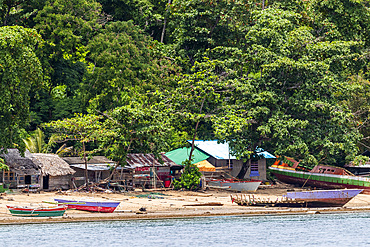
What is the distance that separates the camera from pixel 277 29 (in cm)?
4362

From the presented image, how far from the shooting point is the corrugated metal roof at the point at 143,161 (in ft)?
129

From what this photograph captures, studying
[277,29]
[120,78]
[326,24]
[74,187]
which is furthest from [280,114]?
[74,187]

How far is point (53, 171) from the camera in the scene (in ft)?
117

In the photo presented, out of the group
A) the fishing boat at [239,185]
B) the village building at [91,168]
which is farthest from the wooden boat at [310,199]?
the village building at [91,168]

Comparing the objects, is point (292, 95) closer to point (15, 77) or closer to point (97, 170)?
point (97, 170)

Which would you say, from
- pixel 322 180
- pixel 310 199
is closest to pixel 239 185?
pixel 322 180

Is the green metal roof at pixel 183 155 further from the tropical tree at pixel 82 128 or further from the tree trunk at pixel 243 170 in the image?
the tropical tree at pixel 82 128

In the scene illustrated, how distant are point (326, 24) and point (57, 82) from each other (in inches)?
913

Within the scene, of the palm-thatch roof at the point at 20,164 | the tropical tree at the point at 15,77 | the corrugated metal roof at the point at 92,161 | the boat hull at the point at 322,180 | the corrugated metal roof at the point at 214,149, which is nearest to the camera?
the tropical tree at the point at 15,77

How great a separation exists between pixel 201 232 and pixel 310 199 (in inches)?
389

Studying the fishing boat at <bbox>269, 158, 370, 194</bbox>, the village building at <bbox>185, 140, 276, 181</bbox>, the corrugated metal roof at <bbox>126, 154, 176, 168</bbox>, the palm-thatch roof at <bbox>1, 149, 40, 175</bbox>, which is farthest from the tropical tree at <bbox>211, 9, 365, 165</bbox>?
the palm-thatch roof at <bbox>1, 149, 40, 175</bbox>

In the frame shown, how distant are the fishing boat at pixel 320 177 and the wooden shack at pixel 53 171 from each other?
17923mm

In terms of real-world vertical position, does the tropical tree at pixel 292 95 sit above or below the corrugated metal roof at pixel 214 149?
above

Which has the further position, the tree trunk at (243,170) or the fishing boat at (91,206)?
the tree trunk at (243,170)
